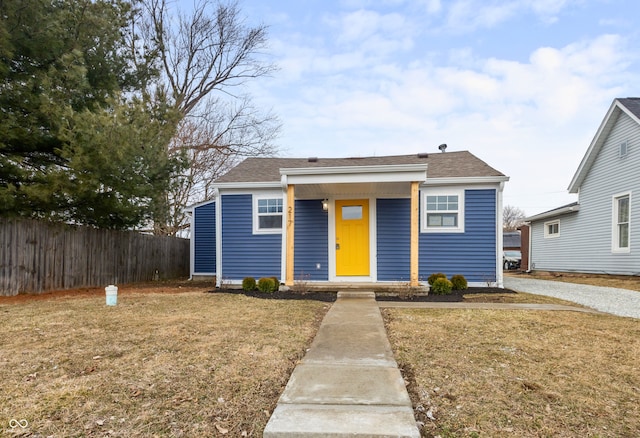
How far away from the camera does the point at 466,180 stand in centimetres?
870

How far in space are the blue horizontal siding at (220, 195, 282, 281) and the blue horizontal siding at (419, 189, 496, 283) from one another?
4.23 meters

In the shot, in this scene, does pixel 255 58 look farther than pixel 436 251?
Yes

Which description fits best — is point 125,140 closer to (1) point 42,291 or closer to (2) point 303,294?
(1) point 42,291

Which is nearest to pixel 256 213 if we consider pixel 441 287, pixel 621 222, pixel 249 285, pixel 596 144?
pixel 249 285

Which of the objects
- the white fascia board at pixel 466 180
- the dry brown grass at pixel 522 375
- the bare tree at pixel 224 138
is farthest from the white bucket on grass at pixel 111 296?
the bare tree at pixel 224 138

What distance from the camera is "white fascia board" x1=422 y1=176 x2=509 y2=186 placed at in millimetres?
8562

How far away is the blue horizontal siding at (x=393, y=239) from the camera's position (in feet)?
29.7

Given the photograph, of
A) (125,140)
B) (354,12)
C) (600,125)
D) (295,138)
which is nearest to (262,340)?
(125,140)

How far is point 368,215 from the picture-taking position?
917 centimetres

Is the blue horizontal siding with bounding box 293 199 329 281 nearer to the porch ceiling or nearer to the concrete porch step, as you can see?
the porch ceiling

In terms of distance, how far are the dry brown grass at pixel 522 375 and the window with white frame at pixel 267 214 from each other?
5234 millimetres

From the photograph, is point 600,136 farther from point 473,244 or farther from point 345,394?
point 345,394

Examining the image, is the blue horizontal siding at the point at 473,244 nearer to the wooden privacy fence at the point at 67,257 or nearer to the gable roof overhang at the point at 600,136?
the gable roof overhang at the point at 600,136

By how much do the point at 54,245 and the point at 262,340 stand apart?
7.05 m
